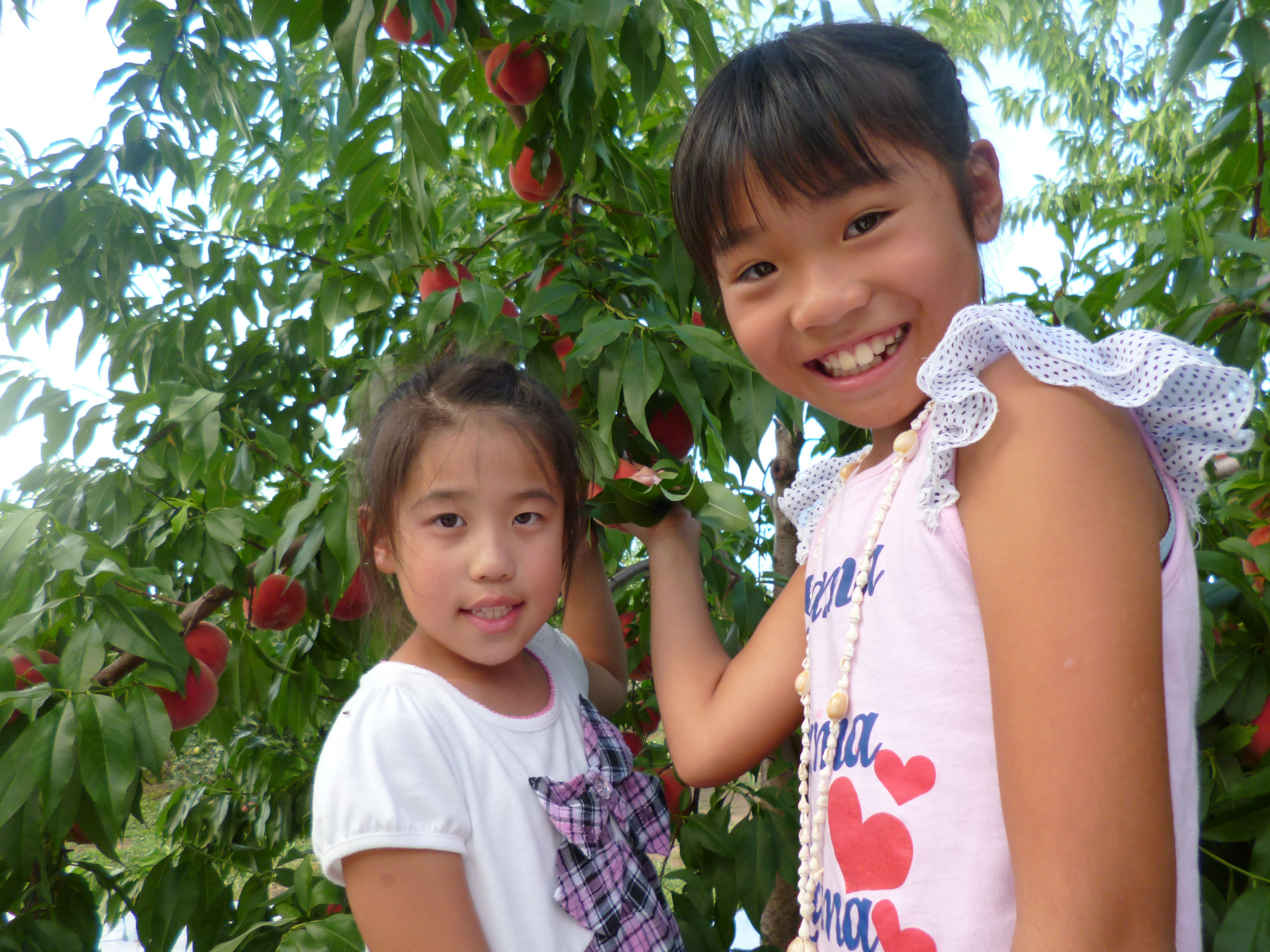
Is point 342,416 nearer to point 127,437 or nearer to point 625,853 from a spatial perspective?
point 127,437

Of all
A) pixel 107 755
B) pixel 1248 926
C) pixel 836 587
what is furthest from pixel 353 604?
pixel 1248 926

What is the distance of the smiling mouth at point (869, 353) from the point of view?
62 centimetres

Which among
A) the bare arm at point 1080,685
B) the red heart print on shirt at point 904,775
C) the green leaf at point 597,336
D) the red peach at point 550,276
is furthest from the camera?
the red peach at point 550,276

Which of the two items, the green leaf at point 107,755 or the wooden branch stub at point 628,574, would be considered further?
the wooden branch stub at point 628,574

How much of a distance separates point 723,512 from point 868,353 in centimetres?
26

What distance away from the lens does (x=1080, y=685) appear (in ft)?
1.49

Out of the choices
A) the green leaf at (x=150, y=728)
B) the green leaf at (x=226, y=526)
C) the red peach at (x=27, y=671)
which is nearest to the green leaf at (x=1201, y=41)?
the green leaf at (x=226, y=526)

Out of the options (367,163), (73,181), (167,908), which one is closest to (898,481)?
(367,163)

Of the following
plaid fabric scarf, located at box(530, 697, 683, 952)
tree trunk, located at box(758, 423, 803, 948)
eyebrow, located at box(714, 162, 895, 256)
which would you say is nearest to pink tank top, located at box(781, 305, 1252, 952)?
eyebrow, located at box(714, 162, 895, 256)

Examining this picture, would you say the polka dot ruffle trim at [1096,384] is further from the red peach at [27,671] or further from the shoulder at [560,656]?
the red peach at [27,671]

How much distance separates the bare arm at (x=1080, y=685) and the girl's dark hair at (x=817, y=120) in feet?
0.69

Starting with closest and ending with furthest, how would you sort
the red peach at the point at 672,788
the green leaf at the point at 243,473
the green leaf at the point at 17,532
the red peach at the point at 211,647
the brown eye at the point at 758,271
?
the brown eye at the point at 758,271, the green leaf at the point at 17,532, the green leaf at the point at 243,473, the red peach at the point at 672,788, the red peach at the point at 211,647

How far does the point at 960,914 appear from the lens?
52 centimetres

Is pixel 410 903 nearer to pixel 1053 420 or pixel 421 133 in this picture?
pixel 1053 420
